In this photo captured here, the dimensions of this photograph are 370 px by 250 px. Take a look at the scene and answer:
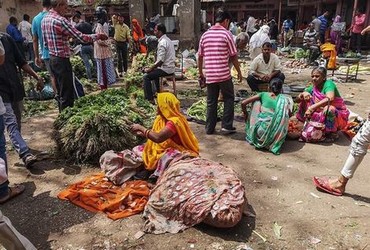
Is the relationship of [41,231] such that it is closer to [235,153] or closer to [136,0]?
[235,153]

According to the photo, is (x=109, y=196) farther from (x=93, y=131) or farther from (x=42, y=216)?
(x=93, y=131)

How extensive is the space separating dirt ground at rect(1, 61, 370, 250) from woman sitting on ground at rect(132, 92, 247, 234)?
0.15 metres

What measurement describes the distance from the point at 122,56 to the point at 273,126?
7364mm

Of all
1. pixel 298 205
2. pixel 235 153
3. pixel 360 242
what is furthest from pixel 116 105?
pixel 360 242

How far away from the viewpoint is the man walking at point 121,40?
34.2ft

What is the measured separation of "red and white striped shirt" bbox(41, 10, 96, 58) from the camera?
190 inches

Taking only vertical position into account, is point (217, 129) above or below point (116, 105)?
below

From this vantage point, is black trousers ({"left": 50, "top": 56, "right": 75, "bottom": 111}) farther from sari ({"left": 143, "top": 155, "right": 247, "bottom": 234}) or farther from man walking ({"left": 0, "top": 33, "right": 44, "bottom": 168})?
sari ({"left": 143, "top": 155, "right": 247, "bottom": 234})

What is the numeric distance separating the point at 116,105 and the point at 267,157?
90.4 inches

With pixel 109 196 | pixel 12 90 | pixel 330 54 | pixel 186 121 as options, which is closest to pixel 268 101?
pixel 186 121

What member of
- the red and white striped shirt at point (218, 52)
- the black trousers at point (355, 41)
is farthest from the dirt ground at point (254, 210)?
the black trousers at point (355, 41)

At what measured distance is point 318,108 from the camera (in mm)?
5016

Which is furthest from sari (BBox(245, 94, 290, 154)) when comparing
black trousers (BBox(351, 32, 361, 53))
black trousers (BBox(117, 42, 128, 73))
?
black trousers (BBox(351, 32, 361, 53))

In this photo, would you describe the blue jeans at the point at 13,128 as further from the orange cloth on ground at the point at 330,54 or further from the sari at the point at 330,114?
the orange cloth on ground at the point at 330,54
